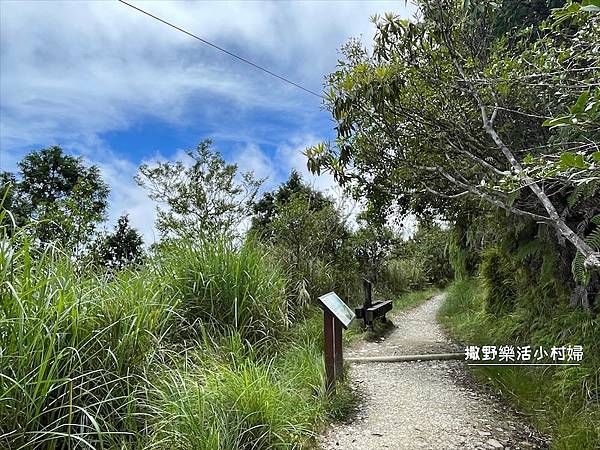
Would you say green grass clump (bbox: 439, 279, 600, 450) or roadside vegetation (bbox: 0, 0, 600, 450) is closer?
roadside vegetation (bbox: 0, 0, 600, 450)

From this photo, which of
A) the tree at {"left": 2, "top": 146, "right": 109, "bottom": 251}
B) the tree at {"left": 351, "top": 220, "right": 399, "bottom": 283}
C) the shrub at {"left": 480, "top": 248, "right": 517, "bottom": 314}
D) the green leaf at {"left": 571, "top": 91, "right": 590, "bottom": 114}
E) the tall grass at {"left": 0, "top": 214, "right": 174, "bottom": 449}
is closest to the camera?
the green leaf at {"left": 571, "top": 91, "right": 590, "bottom": 114}

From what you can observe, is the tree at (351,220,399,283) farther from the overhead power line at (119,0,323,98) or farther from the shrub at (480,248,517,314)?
the overhead power line at (119,0,323,98)

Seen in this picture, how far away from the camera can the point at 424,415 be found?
338cm

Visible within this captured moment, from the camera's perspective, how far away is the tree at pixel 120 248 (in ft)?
14.3

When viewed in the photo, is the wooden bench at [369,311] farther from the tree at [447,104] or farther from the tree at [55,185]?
the tree at [55,185]

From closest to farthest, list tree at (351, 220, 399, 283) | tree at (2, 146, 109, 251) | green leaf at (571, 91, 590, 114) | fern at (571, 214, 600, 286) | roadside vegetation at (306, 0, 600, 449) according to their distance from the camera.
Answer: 1. green leaf at (571, 91, 590, 114)
2. fern at (571, 214, 600, 286)
3. roadside vegetation at (306, 0, 600, 449)
4. tree at (2, 146, 109, 251)
5. tree at (351, 220, 399, 283)

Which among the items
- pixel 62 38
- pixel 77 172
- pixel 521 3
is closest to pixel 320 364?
pixel 62 38

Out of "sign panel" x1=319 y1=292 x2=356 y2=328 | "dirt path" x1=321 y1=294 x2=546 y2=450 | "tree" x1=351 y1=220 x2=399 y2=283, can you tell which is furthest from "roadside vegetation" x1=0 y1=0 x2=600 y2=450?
"tree" x1=351 y1=220 x2=399 y2=283

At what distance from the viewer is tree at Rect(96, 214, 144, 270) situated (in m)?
4.36

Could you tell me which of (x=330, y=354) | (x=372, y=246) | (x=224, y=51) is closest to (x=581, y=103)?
(x=330, y=354)

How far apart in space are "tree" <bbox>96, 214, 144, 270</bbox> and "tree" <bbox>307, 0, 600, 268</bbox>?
2.10m

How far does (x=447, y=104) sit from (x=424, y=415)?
110 inches

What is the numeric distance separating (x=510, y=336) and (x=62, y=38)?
5430mm

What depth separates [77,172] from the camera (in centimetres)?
927
